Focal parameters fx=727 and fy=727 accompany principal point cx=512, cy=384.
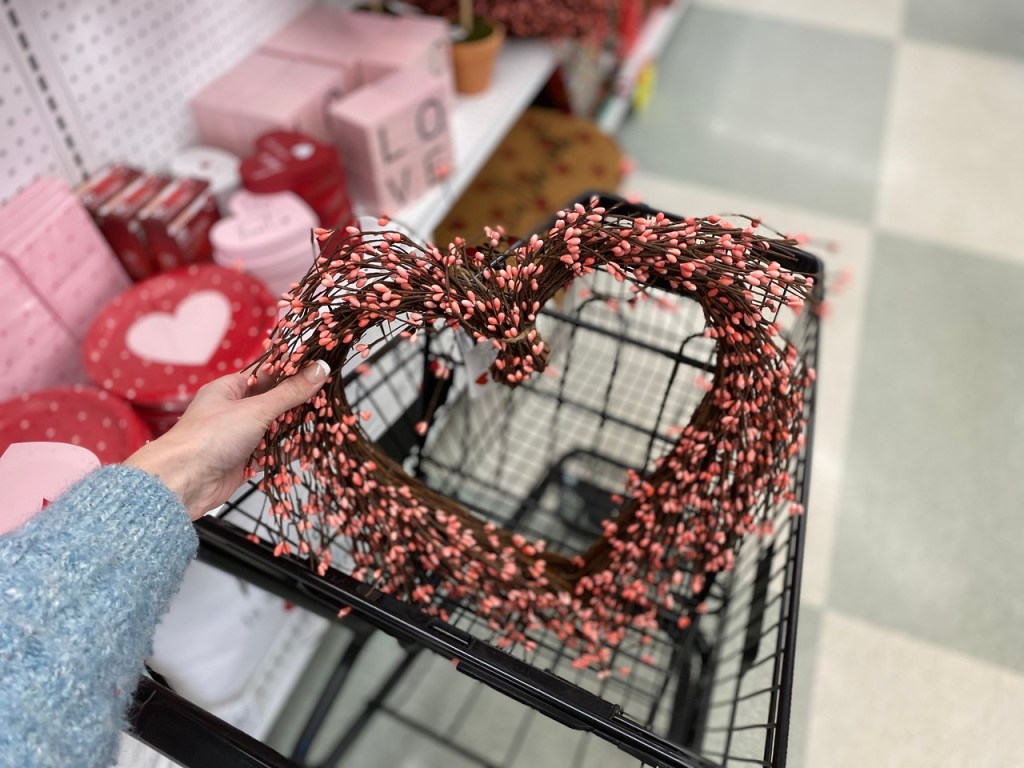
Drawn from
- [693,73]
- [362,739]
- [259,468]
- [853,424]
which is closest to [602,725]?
[259,468]

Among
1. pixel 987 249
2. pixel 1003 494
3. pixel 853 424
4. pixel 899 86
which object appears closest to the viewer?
pixel 1003 494

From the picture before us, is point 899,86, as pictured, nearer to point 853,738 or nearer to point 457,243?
point 853,738

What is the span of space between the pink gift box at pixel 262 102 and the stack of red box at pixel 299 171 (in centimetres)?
5

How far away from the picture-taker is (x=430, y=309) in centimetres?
61

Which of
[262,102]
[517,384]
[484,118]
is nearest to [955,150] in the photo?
[484,118]

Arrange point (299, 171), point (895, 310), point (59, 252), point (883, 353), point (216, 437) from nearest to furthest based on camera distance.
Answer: point (216, 437)
point (59, 252)
point (299, 171)
point (883, 353)
point (895, 310)

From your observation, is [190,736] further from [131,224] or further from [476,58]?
[476,58]

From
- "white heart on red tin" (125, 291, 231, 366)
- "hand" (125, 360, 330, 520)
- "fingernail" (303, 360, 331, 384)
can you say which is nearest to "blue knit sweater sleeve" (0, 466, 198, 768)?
"hand" (125, 360, 330, 520)

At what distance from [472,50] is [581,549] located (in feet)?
3.51

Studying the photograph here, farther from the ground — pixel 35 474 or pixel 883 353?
pixel 35 474

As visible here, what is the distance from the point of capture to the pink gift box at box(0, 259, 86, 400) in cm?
92

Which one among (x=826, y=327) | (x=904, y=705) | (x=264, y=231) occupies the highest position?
(x=264, y=231)

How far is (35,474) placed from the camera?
0.61 metres

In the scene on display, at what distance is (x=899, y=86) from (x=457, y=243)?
2.75m
